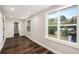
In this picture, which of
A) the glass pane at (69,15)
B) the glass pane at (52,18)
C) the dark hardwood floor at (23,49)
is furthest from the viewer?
the glass pane at (52,18)

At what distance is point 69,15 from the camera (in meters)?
2.79

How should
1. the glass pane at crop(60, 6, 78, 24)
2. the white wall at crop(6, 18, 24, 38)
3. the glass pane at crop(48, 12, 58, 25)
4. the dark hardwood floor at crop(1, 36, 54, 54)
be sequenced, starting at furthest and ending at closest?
the white wall at crop(6, 18, 24, 38) < the glass pane at crop(48, 12, 58, 25) < the dark hardwood floor at crop(1, 36, 54, 54) < the glass pane at crop(60, 6, 78, 24)

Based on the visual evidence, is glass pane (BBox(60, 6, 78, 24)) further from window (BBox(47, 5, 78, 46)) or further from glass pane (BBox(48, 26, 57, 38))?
glass pane (BBox(48, 26, 57, 38))

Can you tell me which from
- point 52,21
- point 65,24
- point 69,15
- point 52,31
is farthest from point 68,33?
point 52,21

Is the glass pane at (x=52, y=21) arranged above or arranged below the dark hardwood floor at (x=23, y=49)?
above

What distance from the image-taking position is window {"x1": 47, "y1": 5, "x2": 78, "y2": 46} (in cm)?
252

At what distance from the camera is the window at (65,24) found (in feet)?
8.27

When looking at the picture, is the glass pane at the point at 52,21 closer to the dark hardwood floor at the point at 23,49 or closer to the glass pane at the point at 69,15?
the glass pane at the point at 69,15

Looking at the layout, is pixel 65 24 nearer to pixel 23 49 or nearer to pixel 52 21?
pixel 52 21

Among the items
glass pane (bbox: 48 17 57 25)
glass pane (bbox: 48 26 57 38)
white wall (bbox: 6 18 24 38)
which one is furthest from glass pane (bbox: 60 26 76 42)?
white wall (bbox: 6 18 24 38)

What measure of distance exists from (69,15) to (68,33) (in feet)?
2.01

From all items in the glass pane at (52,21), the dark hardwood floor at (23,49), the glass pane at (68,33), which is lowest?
the dark hardwood floor at (23,49)

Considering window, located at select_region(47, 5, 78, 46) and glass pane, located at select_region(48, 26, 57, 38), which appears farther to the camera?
glass pane, located at select_region(48, 26, 57, 38)

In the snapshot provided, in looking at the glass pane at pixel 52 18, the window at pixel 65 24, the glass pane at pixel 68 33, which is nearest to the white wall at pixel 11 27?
the glass pane at pixel 52 18
